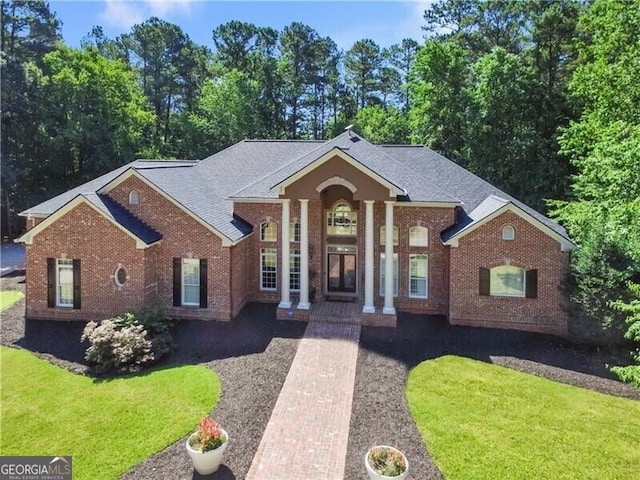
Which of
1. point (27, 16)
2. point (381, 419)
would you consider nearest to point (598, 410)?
point (381, 419)

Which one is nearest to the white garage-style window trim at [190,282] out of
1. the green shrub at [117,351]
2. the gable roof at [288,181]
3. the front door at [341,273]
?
the gable roof at [288,181]

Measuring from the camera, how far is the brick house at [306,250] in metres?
18.0

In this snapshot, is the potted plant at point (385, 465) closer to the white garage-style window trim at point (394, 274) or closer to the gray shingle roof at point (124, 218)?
the white garage-style window trim at point (394, 274)

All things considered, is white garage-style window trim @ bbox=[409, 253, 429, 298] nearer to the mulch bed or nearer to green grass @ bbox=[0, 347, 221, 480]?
the mulch bed

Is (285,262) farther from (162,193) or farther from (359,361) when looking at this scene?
(359,361)

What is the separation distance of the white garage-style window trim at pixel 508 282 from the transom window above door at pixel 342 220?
20.2 ft

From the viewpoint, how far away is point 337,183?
1866 centimetres

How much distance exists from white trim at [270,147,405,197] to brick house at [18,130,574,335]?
6 cm

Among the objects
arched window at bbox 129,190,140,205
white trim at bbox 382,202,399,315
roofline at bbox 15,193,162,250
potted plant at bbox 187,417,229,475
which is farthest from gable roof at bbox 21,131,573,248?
potted plant at bbox 187,417,229,475

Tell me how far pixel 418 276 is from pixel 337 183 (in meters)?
5.73

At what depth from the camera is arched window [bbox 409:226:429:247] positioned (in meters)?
19.9

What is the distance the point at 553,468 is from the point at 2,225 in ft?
150

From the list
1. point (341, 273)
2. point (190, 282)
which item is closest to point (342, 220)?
point (341, 273)

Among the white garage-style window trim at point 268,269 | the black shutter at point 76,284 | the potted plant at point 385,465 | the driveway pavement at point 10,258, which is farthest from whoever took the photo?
the driveway pavement at point 10,258
